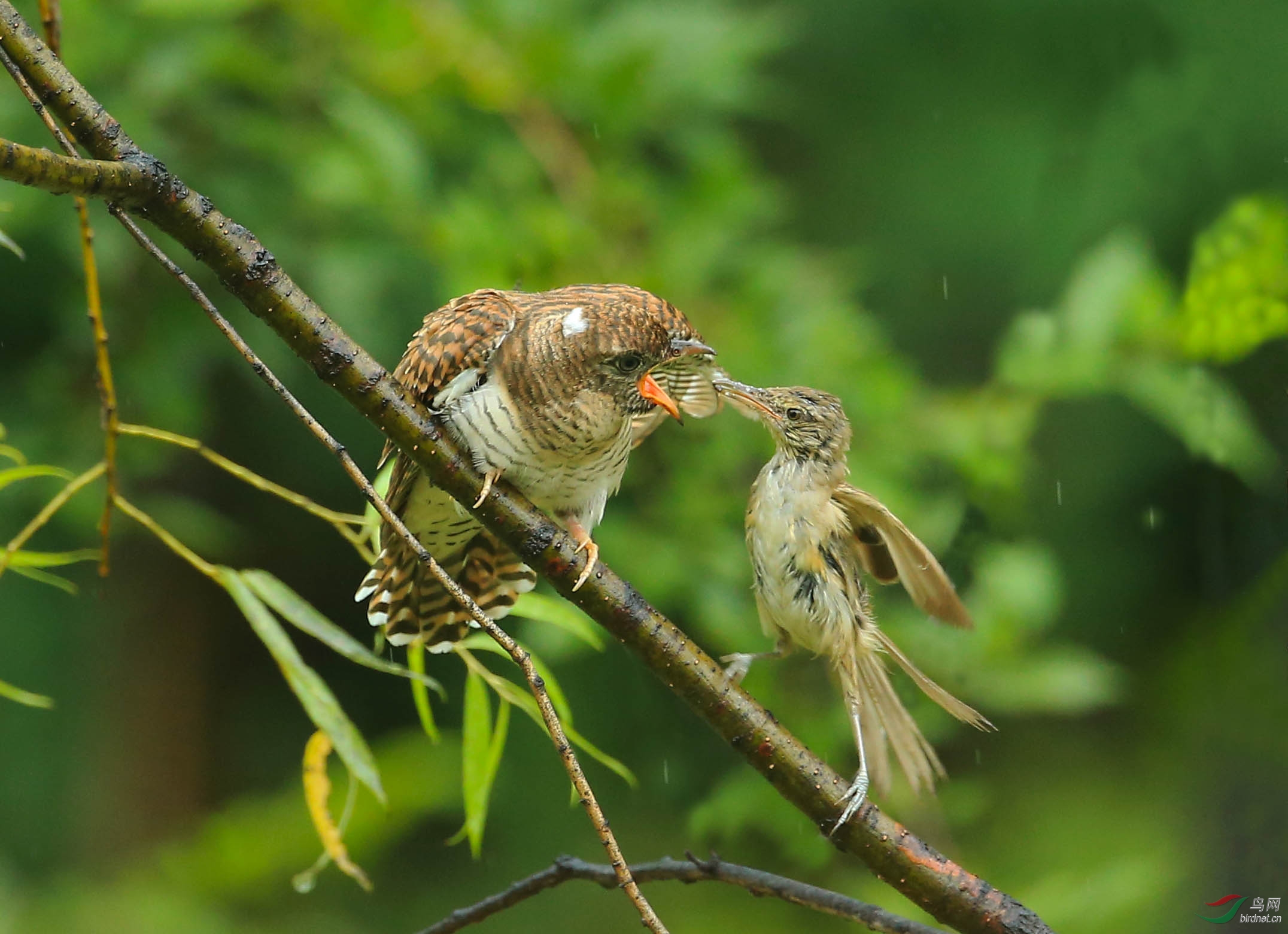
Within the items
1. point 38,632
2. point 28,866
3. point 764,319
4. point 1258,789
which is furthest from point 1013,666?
point 28,866

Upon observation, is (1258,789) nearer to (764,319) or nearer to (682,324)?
(764,319)

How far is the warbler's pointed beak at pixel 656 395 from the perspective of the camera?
5.39 ft

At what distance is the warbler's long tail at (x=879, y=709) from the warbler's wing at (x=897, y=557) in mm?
88

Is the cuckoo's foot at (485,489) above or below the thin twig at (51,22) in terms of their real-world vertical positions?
below

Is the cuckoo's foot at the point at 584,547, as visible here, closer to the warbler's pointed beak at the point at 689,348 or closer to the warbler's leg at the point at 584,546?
the warbler's leg at the point at 584,546

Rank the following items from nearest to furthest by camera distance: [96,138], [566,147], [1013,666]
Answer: [96,138], [1013,666], [566,147]

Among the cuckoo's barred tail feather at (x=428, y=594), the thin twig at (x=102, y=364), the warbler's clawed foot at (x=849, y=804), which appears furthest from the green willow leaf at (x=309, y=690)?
the warbler's clawed foot at (x=849, y=804)

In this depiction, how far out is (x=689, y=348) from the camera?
1.68 meters

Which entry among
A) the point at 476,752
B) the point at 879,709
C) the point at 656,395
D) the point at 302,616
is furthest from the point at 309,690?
the point at 879,709

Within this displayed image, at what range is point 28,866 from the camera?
3434 millimetres

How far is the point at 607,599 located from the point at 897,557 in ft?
1.92

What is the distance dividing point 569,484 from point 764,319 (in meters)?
1.08

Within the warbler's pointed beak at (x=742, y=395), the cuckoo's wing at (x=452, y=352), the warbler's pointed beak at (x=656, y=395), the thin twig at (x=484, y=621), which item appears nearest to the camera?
the thin twig at (x=484, y=621)

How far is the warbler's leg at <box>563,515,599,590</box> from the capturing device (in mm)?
1308
